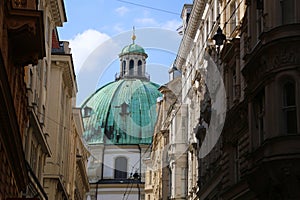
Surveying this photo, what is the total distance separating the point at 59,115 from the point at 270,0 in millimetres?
25690

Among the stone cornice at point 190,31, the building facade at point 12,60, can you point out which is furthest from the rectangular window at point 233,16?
the building facade at point 12,60

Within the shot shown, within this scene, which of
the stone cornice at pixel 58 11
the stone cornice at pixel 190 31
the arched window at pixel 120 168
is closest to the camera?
the stone cornice at pixel 58 11

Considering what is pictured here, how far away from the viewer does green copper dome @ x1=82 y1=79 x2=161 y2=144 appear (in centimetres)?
12031

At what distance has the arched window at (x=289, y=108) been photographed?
2470 centimetres

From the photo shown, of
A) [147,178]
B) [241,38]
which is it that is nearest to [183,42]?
[241,38]

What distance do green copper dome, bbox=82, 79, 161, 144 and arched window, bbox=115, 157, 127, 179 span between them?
115 inches

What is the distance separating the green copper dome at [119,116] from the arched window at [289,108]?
94.5 meters

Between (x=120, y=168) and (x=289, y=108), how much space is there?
98.0m

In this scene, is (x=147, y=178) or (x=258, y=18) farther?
(x=147, y=178)

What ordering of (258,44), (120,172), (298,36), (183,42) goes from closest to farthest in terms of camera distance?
(298,36), (258,44), (183,42), (120,172)

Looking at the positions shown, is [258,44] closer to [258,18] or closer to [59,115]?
[258,18]

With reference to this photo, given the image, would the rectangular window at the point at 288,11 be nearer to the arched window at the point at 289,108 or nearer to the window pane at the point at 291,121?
the arched window at the point at 289,108

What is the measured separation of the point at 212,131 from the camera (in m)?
39.1

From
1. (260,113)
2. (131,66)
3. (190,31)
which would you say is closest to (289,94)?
(260,113)
